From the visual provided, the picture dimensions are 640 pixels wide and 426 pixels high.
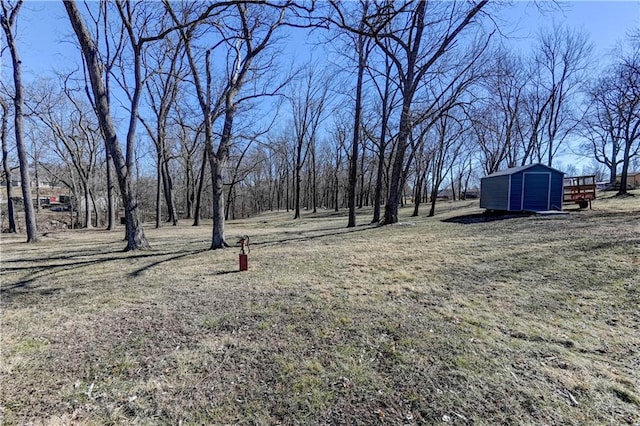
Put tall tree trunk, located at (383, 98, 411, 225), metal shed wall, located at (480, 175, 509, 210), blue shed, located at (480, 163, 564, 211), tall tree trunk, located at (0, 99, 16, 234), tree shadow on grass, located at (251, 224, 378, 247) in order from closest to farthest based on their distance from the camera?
1. tree shadow on grass, located at (251, 224, 378, 247)
2. tall tree trunk, located at (383, 98, 411, 225)
3. blue shed, located at (480, 163, 564, 211)
4. metal shed wall, located at (480, 175, 509, 210)
5. tall tree trunk, located at (0, 99, 16, 234)

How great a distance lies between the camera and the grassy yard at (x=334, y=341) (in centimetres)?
231

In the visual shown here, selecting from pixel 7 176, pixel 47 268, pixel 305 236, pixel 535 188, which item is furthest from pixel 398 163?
pixel 7 176

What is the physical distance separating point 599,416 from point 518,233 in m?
6.76

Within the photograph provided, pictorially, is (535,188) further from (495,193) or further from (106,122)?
(106,122)

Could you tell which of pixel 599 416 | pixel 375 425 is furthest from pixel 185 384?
pixel 599 416

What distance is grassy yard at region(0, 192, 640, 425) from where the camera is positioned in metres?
2.31

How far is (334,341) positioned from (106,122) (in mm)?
7789

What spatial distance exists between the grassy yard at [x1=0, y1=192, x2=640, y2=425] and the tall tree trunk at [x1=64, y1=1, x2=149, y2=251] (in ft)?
6.76

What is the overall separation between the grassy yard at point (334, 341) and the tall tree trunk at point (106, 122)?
2062 mm

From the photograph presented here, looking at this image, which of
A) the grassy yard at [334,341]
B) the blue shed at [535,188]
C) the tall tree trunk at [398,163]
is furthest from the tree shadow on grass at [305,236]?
the blue shed at [535,188]

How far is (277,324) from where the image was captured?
3.58 m

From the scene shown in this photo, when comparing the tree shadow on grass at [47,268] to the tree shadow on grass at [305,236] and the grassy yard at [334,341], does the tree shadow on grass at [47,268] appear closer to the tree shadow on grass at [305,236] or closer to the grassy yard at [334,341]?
the grassy yard at [334,341]

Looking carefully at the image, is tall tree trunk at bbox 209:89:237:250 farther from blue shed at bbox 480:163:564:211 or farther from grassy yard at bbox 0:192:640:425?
blue shed at bbox 480:163:564:211

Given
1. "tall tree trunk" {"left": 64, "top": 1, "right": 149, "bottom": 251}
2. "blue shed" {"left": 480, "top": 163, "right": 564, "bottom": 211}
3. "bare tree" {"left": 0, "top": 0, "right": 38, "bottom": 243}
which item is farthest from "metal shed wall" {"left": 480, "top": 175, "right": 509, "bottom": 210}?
"bare tree" {"left": 0, "top": 0, "right": 38, "bottom": 243}
